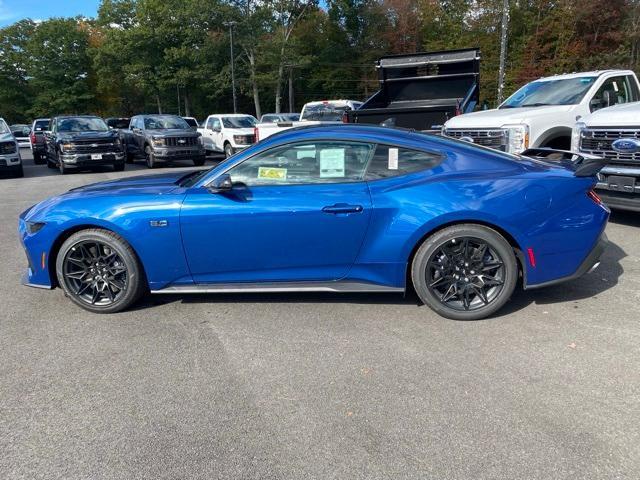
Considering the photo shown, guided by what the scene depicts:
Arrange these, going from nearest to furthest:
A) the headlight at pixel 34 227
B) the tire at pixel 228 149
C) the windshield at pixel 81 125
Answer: the headlight at pixel 34 227
the windshield at pixel 81 125
the tire at pixel 228 149

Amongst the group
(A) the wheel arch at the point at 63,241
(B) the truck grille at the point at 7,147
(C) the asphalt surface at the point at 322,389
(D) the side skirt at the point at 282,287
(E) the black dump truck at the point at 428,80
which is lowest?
(C) the asphalt surface at the point at 322,389

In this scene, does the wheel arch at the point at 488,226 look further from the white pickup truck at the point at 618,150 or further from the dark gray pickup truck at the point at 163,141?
the dark gray pickup truck at the point at 163,141

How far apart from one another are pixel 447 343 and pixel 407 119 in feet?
25.8

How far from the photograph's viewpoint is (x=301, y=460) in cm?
252

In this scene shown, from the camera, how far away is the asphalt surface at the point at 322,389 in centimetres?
252

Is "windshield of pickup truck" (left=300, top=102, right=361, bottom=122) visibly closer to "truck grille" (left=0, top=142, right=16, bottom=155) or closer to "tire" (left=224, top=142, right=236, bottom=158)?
"tire" (left=224, top=142, right=236, bottom=158)

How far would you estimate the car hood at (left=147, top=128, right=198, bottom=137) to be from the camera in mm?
17016

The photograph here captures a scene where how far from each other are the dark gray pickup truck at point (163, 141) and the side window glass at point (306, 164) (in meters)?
13.7

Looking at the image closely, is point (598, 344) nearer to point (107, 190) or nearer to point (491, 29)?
point (107, 190)

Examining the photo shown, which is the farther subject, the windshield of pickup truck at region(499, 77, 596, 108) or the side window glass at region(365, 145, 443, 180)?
the windshield of pickup truck at region(499, 77, 596, 108)

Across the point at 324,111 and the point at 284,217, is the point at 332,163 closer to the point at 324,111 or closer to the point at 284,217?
the point at 284,217

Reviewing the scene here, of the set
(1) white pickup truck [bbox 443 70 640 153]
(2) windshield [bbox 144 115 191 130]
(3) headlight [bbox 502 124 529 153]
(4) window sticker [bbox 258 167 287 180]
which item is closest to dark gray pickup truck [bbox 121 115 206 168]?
(2) windshield [bbox 144 115 191 130]

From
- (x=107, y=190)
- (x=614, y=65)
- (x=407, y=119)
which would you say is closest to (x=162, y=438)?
(x=107, y=190)

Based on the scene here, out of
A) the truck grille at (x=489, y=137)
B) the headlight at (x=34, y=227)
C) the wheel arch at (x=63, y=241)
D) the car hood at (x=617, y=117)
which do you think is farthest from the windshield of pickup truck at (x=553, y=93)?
the headlight at (x=34, y=227)
